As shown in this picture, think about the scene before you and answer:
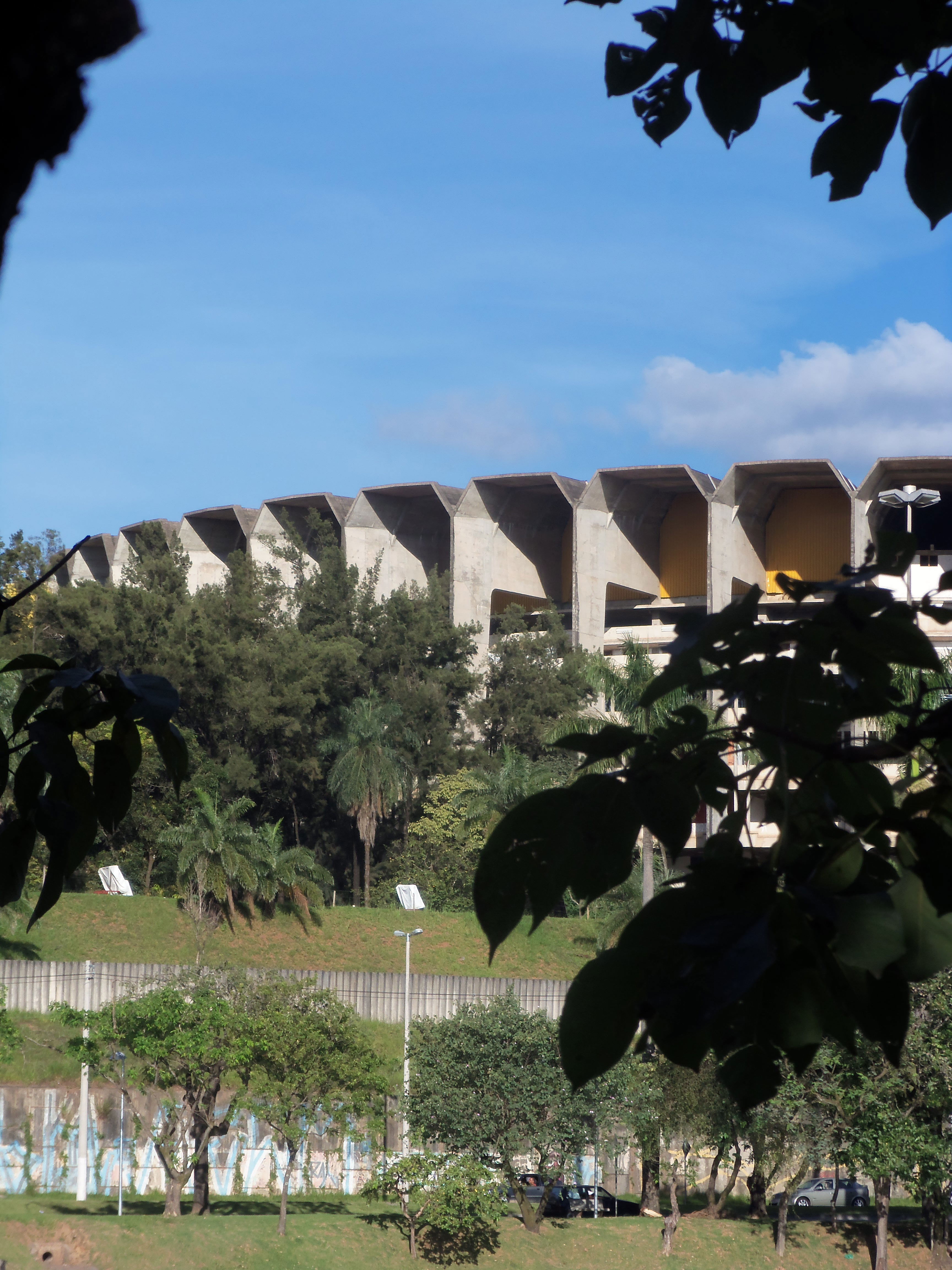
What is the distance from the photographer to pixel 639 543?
189 feet

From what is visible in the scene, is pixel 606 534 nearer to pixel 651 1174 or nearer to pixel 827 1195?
pixel 827 1195

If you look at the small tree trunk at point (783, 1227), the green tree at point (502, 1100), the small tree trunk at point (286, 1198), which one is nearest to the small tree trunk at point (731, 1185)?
the small tree trunk at point (783, 1227)

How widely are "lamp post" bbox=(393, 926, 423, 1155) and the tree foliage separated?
27636 millimetres

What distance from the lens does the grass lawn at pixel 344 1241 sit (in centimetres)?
2292

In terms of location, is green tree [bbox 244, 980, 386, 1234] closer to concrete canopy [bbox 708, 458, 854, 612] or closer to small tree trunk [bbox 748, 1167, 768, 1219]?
small tree trunk [bbox 748, 1167, 768, 1219]

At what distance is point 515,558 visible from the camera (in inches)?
2291

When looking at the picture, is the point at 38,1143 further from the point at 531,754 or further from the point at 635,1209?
the point at 531,754

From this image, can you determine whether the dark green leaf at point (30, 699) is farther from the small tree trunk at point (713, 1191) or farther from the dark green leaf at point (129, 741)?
the small tree trunk at point (713, 1191)

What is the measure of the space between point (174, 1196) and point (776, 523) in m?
38.8

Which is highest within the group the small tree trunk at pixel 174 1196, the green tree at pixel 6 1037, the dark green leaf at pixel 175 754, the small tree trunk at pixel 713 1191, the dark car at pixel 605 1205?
the dark green leaf at pixel 175 754

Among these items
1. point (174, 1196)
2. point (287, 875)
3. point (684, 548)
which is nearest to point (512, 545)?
point (684, 548)

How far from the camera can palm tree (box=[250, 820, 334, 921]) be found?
4094 cm

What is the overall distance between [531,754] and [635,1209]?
957 inches

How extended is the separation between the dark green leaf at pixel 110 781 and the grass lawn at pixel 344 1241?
22.6 meters
